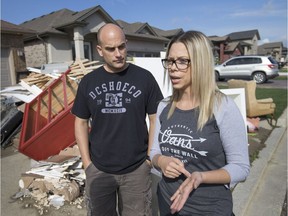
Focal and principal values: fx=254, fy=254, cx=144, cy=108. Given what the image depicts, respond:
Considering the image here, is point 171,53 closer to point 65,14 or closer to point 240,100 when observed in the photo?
point 240,100

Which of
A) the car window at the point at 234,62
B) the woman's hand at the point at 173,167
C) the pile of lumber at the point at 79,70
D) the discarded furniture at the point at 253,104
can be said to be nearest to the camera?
the woman's hand at the point at 173,167

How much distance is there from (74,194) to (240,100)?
12.2 ft

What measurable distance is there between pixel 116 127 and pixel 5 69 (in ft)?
40.4

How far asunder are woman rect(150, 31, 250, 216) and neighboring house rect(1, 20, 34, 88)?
12812mm

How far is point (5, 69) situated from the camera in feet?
40.8

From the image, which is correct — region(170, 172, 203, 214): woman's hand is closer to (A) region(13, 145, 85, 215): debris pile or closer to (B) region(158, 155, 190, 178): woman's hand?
(B) region(158, 155, 190, 178): woman's hand

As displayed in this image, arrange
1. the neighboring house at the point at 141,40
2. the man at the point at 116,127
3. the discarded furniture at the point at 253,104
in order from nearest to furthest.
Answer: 1. the man at the point at 116,127
2. the discarded furniture at the point at 253,104
3. the neighboring house at the point at 141,40

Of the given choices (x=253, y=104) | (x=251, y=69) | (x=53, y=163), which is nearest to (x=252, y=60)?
(x=251, y=69)

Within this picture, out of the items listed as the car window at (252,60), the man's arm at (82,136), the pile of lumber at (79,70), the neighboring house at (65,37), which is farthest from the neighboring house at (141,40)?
the man's arm at (82,136)

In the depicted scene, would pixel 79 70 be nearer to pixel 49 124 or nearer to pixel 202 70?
pixel 49 124

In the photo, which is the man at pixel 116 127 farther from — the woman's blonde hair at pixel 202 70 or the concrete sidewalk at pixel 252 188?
the concrete sidewalk at pixel 252 188

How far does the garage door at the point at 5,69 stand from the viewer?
1231cm

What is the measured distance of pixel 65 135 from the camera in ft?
16.6

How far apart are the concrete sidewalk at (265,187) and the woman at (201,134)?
1.97 m
